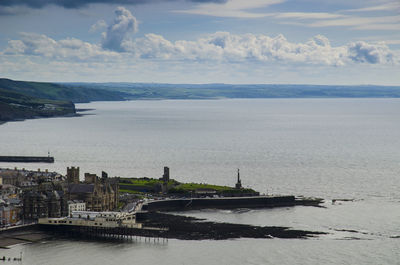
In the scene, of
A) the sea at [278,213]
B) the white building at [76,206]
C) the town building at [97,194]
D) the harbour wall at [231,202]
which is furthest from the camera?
the harbour wall at [231,202]

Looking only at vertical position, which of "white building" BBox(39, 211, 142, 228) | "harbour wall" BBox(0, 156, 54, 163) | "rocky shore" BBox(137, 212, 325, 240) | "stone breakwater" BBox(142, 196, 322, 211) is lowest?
"rocky shore" BBox(137, 212, 325, 240)

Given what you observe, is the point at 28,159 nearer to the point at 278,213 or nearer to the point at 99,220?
the point at 278,213

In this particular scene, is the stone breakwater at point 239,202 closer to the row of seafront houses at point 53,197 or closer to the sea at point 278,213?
the sea at point 278,213

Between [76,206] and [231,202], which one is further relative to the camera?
[231,202]

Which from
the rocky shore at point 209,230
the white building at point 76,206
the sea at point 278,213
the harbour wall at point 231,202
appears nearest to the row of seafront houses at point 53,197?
the white building at point 76,206

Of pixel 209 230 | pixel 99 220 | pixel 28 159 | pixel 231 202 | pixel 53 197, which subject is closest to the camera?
pixel 209 230

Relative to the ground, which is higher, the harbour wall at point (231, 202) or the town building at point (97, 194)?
the town building at point (97, 194)

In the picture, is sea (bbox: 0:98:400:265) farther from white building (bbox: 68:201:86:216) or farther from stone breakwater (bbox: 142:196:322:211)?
white building (bbox: 68:201:86:216)

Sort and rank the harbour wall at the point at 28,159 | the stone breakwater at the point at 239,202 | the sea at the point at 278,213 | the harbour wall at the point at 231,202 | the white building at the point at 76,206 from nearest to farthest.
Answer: the sea at the point at 278,213 → the white building at the point at 76,206 → the harbour wall at the point at 231,202 → the stone breakwater at the point at 239,202 → the harbour wall at the point at 28,159

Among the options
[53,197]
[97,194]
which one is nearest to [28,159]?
[97,194]

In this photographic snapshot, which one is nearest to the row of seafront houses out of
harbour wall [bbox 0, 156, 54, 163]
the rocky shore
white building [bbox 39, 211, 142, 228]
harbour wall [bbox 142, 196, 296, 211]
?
white building [bbox 39, 211, 142, 228]
